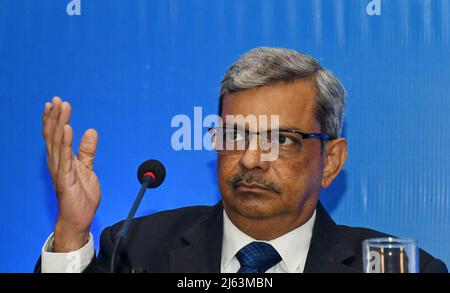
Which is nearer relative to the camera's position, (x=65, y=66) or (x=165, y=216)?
(x=165, y=216)

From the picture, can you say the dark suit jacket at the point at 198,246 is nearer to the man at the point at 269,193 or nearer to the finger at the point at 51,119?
the man at the point at 269,193

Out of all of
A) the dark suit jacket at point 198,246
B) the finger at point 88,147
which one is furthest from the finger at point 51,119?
the dark suit jacket at point 198,246

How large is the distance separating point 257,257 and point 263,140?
1.36ft

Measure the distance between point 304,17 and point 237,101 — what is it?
25.1 inches

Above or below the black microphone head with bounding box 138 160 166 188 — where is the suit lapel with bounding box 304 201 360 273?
below

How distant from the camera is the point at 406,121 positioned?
9.75 feet

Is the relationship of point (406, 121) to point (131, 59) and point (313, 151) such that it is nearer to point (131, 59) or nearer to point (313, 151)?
point (313, 151)

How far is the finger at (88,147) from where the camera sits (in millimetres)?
2352

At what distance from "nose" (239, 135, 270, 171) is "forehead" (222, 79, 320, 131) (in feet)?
0.39

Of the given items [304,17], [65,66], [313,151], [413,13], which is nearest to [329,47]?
[304,17]

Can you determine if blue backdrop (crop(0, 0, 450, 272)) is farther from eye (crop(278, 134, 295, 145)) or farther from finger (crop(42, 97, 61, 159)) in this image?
finger (crop(42, 97, 61, 159))

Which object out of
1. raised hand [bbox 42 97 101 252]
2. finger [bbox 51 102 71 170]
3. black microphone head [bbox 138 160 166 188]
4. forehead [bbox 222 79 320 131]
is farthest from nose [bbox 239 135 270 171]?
finger [bbox 51 102 71 170]

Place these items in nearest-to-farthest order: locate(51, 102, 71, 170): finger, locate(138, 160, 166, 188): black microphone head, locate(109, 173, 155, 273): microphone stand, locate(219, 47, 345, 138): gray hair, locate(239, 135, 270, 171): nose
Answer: locate(109, 173, 155, 273): microphone stand, locate(51, 102, 71, 170): finger, locate(138, 160, 166, 188): black microphone head, locate(239, 135, 270, 171): nose, locate(219, 47, 345, 138): gray hair

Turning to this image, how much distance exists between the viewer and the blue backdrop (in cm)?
297
